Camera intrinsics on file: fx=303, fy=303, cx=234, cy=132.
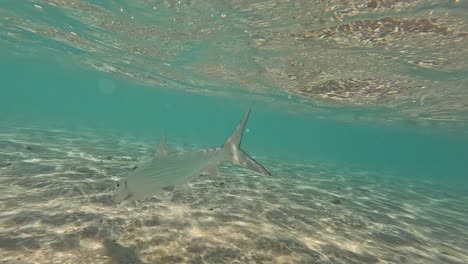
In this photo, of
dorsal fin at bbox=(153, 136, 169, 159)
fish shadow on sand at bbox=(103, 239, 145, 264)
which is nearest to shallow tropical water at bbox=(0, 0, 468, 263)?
fish shadow on sand at bbox=(103, 239, 145, 264)

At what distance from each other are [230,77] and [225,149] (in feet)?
78.8

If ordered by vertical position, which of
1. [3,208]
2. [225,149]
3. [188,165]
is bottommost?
[3,208]

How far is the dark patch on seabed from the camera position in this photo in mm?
4965

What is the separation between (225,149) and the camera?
4949 mm

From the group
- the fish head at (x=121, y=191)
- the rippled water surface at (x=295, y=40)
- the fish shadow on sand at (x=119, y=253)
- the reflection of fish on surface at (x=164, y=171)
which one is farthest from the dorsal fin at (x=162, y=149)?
the rippled water surface at (x=295, y=40)

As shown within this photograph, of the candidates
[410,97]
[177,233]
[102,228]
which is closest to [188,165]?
[177,233]

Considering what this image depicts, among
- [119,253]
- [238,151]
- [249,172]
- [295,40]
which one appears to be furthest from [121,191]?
[295,40]

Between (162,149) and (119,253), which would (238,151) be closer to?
(162,149)

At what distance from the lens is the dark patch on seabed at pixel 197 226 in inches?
195

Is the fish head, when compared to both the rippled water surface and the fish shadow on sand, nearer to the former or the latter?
the fish shadow on sand

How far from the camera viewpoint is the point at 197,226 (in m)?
6.36

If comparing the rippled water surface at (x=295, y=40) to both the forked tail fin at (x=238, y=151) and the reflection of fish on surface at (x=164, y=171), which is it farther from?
the reflection of fish on surface at (x=164, y=171)

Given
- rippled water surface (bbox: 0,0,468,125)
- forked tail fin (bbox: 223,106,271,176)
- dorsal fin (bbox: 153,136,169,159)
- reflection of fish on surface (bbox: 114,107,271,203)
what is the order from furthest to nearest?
rippled water surface (bbox: 0,0,468,125) < forked tail fin (bbox: 223,106,271,176) < dorsal fin (bbox: 153,136,169,159) < reflection of fish on surface (bbox: 114,107,271,203)

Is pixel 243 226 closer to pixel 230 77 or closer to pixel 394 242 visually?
pixel 394 242
